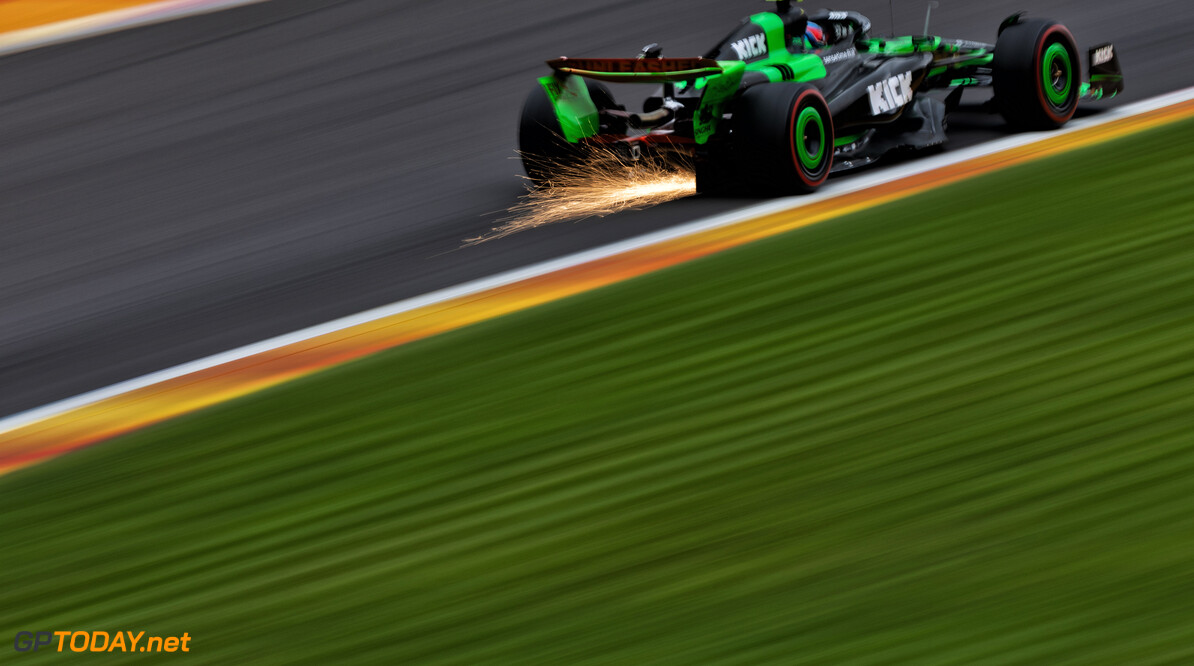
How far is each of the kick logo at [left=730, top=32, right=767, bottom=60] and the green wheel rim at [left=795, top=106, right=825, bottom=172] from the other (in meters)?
0.67

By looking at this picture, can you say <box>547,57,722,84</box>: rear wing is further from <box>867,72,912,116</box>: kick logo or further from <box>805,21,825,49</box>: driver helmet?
<box>867,72,912,116</box>: kick logo

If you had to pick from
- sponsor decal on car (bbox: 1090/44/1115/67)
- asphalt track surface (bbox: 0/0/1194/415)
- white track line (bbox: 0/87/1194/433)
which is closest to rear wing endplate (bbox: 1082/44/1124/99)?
sponsor decal on car (bbox: 1090/44/1115/67)

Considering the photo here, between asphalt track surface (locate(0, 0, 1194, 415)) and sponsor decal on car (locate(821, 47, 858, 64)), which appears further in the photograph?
sponsor decal on car (locate(821, 47, 858, 64))

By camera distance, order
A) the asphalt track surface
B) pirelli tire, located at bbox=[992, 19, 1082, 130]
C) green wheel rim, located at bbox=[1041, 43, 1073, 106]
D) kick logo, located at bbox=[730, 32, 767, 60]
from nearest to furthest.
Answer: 1. the asphalt track surface
2. kick logo, located at bbox=[730, 32, 767, 60]
3. pirelli tire, located at bbox=[992, 19, 1082, 130]
4. green wheel rim, located at bbox=[1041, 43, 1073, 106]

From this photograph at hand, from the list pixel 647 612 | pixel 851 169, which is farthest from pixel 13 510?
pixel 851 169

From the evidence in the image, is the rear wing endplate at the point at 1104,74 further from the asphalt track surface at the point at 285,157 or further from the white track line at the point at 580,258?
the asphalt track surface at the point at 285,157

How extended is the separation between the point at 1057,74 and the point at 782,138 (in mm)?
2210

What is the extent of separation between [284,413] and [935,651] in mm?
2850

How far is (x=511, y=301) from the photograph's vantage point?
19.9 ft

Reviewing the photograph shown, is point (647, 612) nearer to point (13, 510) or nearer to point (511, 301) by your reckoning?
point (13, 510)

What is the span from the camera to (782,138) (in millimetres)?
6848

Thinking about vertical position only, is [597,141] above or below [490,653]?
above

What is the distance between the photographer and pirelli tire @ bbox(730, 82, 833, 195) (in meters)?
6.82

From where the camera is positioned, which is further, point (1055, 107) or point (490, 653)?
point (1055, 107)
